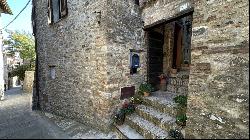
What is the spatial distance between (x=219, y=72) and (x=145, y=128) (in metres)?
2.21

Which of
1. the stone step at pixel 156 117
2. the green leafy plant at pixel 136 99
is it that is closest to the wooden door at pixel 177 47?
the green leafy plant at pixel 136 99

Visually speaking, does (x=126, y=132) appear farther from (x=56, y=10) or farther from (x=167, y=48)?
(x=56, y=10)

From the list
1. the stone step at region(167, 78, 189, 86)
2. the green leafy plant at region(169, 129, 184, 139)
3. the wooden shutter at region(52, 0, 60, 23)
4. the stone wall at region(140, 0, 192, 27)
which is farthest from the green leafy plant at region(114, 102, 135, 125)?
the wooden shutter at region(52, 0, 60, 23)

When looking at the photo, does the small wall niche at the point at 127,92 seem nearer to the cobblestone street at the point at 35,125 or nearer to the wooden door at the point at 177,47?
the cobblestone street at the point at 35,125

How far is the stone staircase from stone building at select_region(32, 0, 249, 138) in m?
0.25

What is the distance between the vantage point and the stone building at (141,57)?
381cm

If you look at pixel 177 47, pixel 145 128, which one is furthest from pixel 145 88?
pixel 177 47

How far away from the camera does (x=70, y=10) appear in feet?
22.5

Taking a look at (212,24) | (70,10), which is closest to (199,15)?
(212,24)

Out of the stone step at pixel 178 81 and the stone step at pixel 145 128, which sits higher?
the stone step at pixel 178 81

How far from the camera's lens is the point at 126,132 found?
5.14m

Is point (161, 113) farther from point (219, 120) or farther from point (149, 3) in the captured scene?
point (149, 3)

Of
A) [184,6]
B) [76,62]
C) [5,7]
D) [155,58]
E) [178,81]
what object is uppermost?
[5,7]

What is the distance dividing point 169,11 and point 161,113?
3.04m
